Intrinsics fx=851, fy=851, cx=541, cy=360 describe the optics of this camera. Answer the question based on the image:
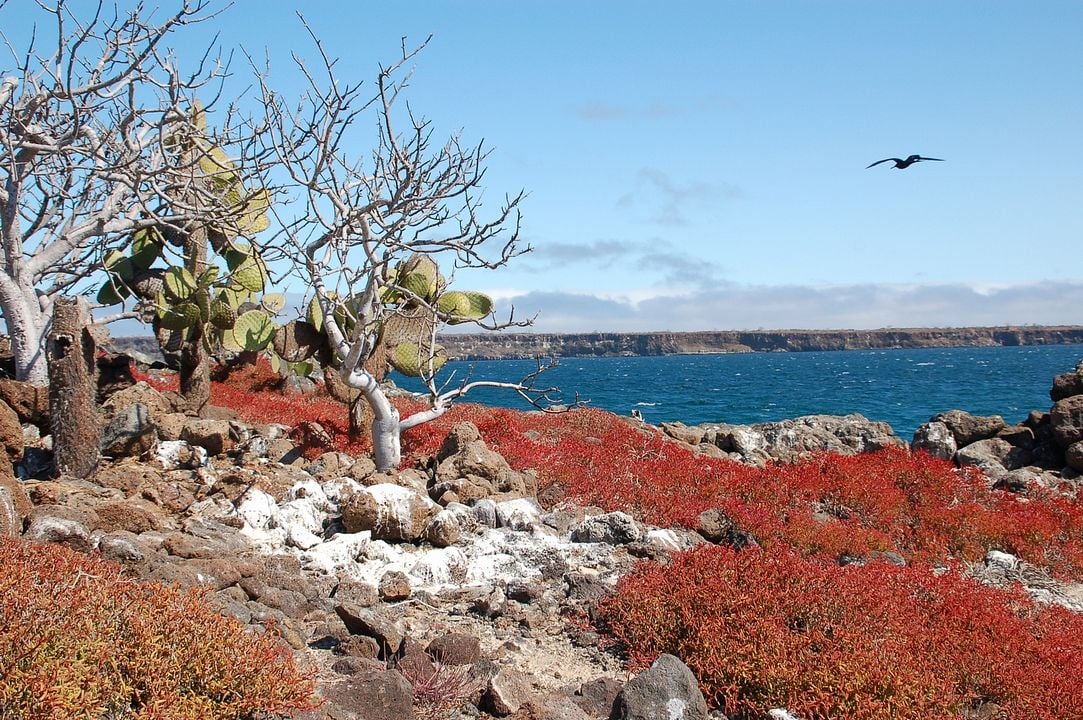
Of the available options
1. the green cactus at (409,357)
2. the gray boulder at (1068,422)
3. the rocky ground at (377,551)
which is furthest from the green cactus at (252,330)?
the gray boulder at (1068,422)

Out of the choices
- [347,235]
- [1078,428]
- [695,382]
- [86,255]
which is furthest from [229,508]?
[695,382]

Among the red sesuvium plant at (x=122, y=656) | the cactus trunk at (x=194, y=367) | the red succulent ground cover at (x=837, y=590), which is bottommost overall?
the red succulent ground cover at (x=837, y=590)

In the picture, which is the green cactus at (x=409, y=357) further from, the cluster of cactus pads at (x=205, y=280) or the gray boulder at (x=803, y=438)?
the gray boulder at (x=803, y=438)

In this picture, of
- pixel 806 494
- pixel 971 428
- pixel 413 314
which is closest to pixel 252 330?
pixel 413 314

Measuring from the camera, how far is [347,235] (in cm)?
1242

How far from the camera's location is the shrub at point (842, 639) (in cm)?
606

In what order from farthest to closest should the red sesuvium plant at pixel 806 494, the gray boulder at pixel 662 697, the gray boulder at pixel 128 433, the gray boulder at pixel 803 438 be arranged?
the gray boulder at pixel 803 438, the red sesuvium plant at pixel 806 494, the gray boulder at pixel 128 433, the gray boulder at pixel 662 697

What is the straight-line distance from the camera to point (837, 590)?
24.4ft

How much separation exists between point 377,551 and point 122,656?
4.69 meters

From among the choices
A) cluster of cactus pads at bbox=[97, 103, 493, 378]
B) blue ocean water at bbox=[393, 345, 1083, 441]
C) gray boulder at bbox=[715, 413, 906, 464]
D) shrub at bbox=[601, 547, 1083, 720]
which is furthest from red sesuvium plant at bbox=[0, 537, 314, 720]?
blue ocean water at bbox=[393, 345, 1083, 441]

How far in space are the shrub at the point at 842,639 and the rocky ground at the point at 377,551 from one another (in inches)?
20.6

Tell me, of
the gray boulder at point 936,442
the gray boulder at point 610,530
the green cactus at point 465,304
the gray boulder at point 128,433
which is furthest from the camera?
the gray boulder at point 936,442

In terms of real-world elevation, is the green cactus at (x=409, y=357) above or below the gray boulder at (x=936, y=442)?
above

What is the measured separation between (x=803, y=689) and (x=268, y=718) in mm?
3679
